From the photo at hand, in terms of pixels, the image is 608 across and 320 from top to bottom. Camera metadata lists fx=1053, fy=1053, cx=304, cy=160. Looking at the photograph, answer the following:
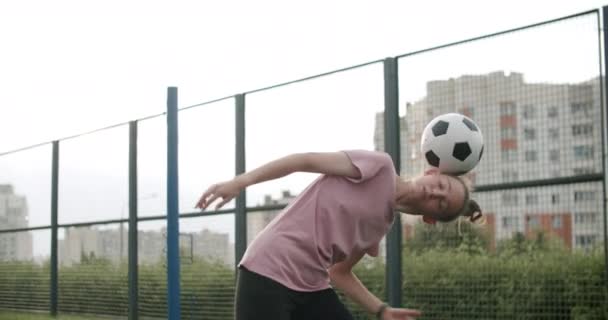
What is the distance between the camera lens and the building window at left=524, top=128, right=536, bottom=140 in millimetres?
6772

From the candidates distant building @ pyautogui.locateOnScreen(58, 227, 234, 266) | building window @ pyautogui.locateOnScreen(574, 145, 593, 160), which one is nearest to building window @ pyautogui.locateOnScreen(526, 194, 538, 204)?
building window @ pyautogui.locateOnScreen(574, 145, 593, 160)

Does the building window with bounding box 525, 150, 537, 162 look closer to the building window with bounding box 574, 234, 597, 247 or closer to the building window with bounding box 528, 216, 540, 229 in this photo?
the building window with bounding box 528, 216, 540, 229

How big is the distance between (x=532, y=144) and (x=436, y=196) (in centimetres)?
335

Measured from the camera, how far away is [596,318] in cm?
647

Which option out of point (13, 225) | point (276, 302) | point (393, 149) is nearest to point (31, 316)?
point (13, 225)

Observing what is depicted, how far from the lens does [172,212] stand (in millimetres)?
5020

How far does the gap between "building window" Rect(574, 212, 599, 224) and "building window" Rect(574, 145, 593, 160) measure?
35 centimetres

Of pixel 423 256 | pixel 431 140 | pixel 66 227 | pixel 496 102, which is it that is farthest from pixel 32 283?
pixel 431 140

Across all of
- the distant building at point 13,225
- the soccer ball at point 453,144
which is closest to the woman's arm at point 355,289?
the soccer ball at point 453,144

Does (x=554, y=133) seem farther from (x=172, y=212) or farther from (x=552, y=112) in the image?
(x=172, y=212)

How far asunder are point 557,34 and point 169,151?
2.72 metres

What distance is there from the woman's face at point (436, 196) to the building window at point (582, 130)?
288 cm

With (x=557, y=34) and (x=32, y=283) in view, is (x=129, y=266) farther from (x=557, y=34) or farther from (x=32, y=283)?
(x=557, y=34)

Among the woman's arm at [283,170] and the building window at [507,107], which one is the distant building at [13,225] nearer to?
Result: the building window at [507,107]
